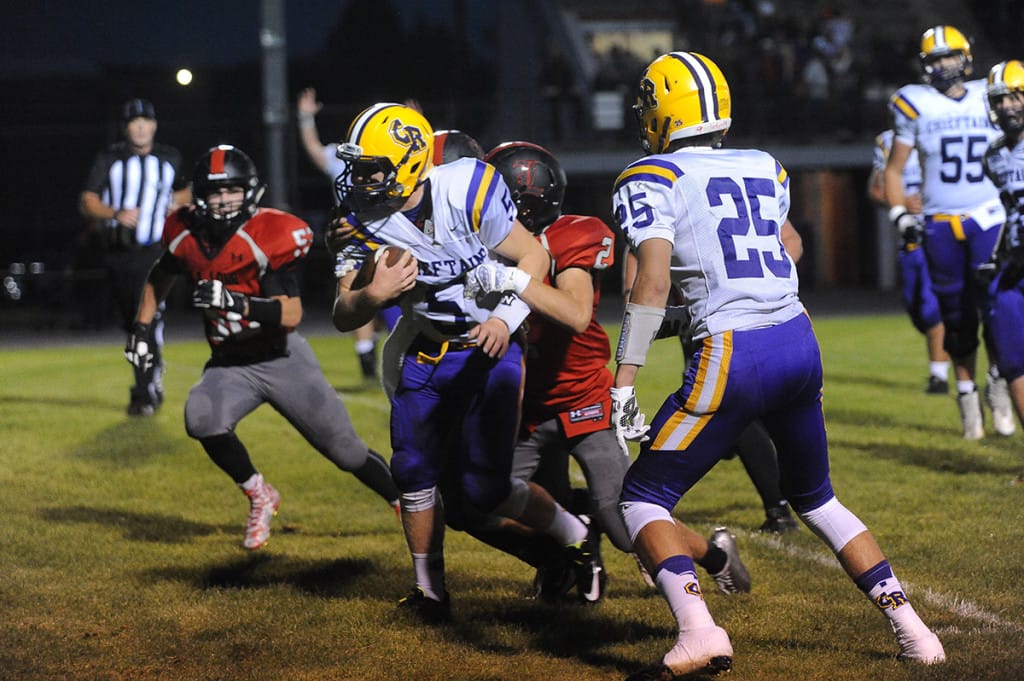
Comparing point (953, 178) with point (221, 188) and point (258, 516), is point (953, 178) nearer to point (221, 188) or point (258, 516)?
point (221, 188)

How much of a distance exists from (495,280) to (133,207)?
639 cm

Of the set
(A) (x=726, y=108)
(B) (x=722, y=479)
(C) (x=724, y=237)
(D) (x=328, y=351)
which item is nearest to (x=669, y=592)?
(C) (x=724, y=237)

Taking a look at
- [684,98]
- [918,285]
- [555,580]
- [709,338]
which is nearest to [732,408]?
[709,338]

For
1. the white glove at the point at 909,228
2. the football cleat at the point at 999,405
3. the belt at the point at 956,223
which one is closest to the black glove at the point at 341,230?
the white glove at the point at 909,228

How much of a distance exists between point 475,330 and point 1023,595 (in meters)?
2.10

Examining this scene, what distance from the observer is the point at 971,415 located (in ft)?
25.6

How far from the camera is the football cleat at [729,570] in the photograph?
14.8 ft

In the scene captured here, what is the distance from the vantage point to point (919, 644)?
3.78 m

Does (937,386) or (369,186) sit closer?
(369,186)

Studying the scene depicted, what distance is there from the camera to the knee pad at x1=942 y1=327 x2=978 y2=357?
7.36m

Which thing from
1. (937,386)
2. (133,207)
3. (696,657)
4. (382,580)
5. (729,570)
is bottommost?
(937,386)

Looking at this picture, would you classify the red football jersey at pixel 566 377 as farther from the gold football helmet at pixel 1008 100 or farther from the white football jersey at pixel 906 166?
the white football jersey at pixel 906 166

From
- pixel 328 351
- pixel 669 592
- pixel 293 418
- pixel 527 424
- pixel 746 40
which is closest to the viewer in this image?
pixel 669 592

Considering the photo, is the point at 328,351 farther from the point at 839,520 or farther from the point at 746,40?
the point at 746,40
